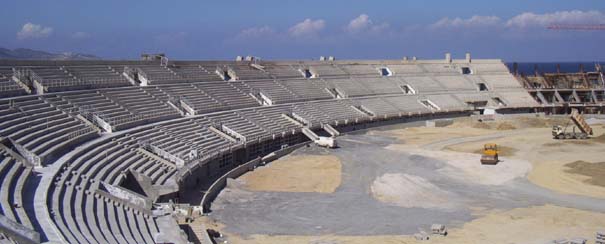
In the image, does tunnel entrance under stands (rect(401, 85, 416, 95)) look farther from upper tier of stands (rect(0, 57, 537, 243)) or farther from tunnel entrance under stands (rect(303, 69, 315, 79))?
tunnel entrance under stands (rect(303, 69, 315, 79))

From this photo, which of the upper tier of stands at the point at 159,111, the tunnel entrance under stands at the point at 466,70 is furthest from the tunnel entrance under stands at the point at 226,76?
the tunnel entrance under stands at the point at 466,70

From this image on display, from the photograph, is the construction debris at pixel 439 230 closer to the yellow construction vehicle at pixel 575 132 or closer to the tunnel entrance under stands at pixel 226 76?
the yellow construction vehicle at pixel 575 132

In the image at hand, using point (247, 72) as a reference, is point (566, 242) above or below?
below

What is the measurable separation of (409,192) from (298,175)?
8.68 m

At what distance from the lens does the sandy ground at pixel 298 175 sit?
41562 mm

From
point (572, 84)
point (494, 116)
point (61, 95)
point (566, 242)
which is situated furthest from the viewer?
point (572, 84)

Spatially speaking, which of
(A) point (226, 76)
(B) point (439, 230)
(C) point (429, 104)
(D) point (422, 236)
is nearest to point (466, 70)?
(C) point (429, 104)

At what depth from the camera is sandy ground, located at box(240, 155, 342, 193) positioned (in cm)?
4156

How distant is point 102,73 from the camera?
51.8 metres

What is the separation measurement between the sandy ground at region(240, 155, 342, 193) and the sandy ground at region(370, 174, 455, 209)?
3.00m

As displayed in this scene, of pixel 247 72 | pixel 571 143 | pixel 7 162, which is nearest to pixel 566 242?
pixel 7 162

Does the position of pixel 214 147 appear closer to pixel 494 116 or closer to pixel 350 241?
pixel 350 241

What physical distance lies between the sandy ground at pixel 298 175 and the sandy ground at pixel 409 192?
9.83 ft

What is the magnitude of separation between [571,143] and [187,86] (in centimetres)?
3539
